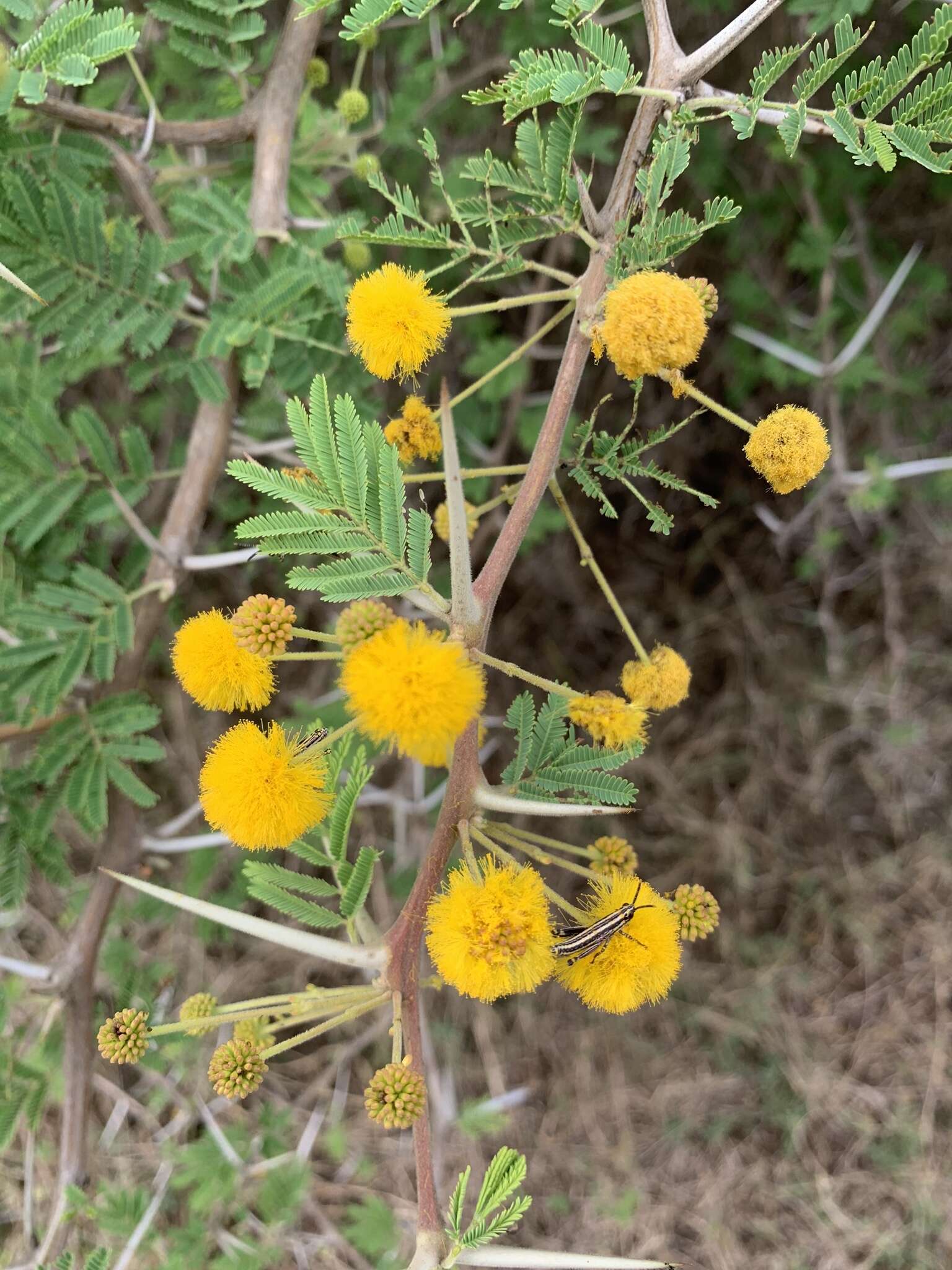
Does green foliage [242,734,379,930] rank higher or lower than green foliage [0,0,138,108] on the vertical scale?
lower

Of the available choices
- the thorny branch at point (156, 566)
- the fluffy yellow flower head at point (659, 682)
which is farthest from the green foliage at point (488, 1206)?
the thorny branch at point (156, 566)

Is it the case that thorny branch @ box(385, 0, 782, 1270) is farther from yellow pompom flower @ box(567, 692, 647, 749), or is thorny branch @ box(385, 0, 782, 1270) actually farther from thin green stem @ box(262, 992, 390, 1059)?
yellow pompom flower @ box(567, 692, 647, 749)

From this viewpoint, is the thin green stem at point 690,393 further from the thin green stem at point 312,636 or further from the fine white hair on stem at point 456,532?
the thin green stem at point 312,636

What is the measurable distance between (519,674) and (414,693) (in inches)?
7.8

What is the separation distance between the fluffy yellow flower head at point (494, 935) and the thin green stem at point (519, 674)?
247 millimetres

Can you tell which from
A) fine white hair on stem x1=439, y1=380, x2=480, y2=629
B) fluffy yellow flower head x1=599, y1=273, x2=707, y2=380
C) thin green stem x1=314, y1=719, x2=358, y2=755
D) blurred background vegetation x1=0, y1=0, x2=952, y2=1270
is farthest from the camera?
blurred background vegetation x1=0, y1=0, x2=952, y2=1270

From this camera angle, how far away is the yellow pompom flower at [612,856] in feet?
4.44

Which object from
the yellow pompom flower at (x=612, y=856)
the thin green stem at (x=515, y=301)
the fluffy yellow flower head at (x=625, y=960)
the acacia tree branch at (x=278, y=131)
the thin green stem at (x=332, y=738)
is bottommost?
the yellow pompom flower at (x=612, y=856)

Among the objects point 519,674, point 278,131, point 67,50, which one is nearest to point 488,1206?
point 519,674

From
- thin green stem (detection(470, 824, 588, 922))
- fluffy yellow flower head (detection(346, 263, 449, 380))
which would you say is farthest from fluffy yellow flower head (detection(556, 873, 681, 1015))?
fluffy yellow flower head (detection(346, 263, 449, 380))

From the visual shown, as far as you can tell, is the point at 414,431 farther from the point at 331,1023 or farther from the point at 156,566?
the point at 156,566

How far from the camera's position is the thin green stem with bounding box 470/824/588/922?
1.12 meters

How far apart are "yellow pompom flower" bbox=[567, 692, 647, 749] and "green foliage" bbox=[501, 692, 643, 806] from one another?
0.04 metres

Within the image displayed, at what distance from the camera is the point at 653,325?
980 mm
